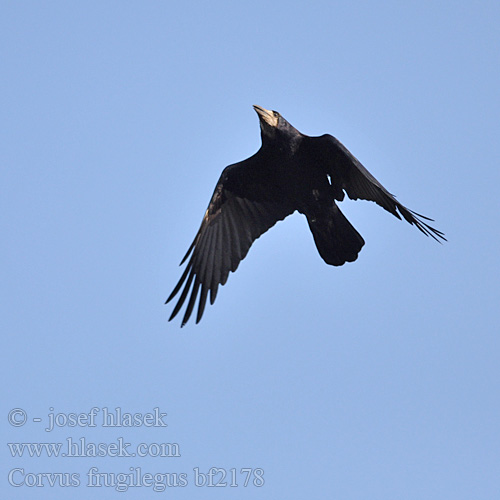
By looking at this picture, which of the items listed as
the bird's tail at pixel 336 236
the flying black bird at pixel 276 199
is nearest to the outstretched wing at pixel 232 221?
the flying black bird at pixel 276 199

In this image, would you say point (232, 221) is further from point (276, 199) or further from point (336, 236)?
point (336, 236)

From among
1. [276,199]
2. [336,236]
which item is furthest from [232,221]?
[336,236]

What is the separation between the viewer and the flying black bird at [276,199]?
8508mm

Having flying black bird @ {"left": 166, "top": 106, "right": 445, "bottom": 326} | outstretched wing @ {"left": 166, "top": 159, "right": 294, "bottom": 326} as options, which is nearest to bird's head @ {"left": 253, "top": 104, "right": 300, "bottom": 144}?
flying black bird @ {"left": 166, "top": 106, "right": 445, "bottom": 326}

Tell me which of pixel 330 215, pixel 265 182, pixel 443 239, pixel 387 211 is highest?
pixel 265 182

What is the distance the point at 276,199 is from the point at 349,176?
1127 millimetres

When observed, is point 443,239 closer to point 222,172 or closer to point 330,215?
point 330,215

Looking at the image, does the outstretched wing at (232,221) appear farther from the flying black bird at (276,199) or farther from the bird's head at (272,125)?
the bird's head at (272,125)

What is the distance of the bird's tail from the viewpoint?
8883 mm

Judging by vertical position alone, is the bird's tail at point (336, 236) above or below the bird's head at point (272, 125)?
below

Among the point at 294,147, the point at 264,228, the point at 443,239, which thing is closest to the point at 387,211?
the point at 443,239

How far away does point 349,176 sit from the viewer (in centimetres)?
855

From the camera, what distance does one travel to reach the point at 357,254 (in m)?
8.90

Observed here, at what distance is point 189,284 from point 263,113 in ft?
→ 6.29
